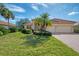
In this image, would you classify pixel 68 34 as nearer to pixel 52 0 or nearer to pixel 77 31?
pixel 77 31

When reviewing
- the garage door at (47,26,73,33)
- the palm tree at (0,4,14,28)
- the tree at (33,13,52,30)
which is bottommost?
the garage door at (47,26,73,33)

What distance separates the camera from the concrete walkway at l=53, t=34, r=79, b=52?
33.5 feet

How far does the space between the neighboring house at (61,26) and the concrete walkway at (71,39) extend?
11 cm

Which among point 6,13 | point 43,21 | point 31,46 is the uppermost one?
point 6,13

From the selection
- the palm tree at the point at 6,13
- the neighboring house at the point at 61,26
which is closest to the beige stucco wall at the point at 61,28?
the neighboring house at the point at 61,26

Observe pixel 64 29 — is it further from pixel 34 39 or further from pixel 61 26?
pixel 34 39

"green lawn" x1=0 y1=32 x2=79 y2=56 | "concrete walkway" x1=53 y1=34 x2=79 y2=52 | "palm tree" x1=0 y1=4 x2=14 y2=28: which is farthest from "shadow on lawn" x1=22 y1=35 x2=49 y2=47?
"palm tree" x1=0 y1=4 x2=14 y2=28

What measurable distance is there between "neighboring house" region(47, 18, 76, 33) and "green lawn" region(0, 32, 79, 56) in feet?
0.74

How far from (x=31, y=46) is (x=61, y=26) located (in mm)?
823

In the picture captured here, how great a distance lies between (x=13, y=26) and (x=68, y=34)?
1.27m

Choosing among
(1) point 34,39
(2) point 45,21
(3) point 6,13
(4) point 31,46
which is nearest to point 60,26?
(2) point 45,21

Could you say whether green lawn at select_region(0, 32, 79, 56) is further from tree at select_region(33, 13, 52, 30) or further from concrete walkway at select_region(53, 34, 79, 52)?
tree at select_region(33, 13, 52, 30)

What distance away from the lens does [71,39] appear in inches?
404

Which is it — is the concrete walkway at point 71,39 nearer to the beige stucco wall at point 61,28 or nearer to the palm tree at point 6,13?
the beige stucco wall at point 61,28
